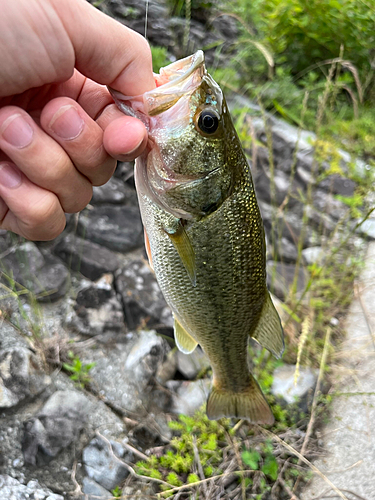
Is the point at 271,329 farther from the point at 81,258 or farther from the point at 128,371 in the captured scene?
the point at 81,258

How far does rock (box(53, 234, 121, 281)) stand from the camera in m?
3.07

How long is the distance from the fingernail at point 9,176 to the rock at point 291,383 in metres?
2.13

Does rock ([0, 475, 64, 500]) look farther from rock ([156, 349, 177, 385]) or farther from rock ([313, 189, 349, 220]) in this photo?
rock ([313, 189, 349, 220])

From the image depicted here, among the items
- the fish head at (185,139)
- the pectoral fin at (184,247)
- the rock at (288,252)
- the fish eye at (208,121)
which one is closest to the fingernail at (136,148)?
the fish head at (185,139)

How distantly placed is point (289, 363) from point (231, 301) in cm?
157

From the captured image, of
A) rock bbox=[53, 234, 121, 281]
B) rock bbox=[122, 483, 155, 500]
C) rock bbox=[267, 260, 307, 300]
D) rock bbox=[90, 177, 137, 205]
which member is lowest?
rock bbox=[122, 483, 155, 500]

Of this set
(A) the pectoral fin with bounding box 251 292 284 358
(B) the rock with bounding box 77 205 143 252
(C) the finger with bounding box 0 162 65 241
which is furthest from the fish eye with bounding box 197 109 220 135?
(B) the rock with bounding box 77 205 143 252

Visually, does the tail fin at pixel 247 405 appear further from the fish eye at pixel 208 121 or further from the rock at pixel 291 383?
the fish eye at pixel 208 121

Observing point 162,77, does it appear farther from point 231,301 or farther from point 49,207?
point 231,301

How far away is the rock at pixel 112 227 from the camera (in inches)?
129

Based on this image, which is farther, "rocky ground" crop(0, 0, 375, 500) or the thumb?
"rocky ground" crop(0, 0, 375, 500)

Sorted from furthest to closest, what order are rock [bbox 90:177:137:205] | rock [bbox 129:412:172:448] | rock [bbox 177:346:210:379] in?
rock [bbox 90:177:137:205] < rock [bbox 177:346:210:379] < rock [bbox 129:412:172:448]

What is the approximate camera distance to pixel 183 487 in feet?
6.78

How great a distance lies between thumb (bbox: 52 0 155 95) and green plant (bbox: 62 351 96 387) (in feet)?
5.94
